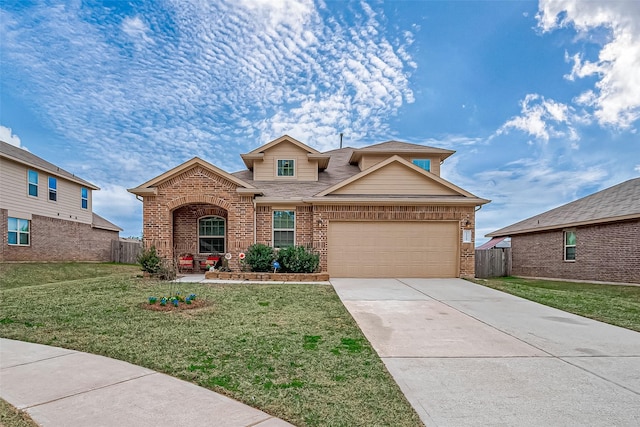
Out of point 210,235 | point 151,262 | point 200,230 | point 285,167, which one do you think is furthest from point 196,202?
point 285,167

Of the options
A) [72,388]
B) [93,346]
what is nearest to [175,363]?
[72,388]

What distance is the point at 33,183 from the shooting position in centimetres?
1877

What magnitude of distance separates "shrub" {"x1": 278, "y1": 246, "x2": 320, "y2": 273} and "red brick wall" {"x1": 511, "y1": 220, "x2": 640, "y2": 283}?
1195 cm

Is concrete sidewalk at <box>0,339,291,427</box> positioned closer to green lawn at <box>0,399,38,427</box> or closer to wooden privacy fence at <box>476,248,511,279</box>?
green lawn at <box>0,399,38,427</box>

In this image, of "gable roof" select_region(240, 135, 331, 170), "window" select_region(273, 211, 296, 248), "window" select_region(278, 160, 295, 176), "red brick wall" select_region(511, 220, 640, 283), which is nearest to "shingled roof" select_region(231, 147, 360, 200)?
"window" select_region(278, 160, 295, 176)

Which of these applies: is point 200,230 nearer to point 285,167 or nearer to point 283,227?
point 283,227

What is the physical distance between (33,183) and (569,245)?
27190 mm

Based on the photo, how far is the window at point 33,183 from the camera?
61.0ft

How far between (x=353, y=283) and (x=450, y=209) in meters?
4.79

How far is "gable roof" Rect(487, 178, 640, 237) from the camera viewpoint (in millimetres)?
13852

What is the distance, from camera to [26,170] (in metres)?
18.3

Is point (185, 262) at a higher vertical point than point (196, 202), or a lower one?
lower

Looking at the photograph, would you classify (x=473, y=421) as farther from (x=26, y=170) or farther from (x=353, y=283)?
(x=26, y=170)

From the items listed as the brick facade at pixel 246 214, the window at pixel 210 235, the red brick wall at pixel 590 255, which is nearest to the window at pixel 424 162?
the brick facade at pixel 246 214
